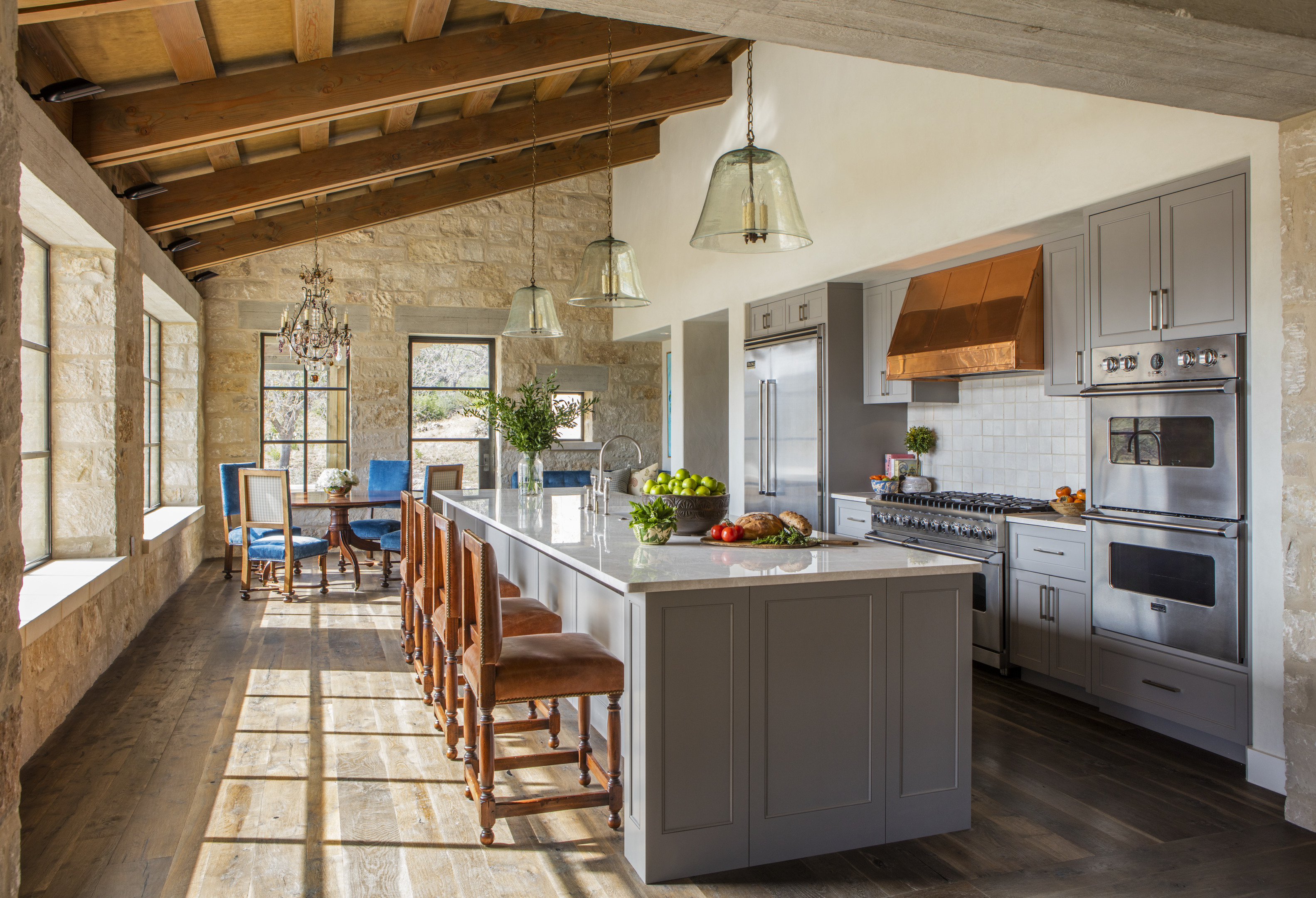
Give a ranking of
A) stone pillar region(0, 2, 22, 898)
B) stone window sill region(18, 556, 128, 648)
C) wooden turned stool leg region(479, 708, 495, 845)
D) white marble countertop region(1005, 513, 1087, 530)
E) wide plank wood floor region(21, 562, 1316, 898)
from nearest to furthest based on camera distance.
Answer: stone pillar region(0, 2, 22, 898), wide plank wood floor region(21, 562, 1316, 898), wooden turned stool leg region(479, 708, 495, 845), stone window sill region(18, 556, 128, 648), white marble countertop region(1005, 513, 1087, 530)

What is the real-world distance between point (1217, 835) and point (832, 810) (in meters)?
1.30

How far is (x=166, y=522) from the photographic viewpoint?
681 centimetres

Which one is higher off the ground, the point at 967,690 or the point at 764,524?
the point at 764,524

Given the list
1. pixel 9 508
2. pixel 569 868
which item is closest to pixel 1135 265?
pixel 569 868

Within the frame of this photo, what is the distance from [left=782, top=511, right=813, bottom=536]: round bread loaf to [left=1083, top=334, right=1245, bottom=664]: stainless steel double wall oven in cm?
158

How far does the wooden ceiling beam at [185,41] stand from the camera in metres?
3.57

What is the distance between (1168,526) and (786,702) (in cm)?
203

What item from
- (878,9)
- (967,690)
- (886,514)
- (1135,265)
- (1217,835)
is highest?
(878,9)

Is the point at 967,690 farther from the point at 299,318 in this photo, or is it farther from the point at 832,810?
the point at 299,318

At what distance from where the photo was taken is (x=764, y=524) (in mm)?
3207

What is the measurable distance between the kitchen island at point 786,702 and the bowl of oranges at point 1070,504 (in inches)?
68.7

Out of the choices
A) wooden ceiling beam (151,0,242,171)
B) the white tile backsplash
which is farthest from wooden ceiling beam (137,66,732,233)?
the white tile backsplash

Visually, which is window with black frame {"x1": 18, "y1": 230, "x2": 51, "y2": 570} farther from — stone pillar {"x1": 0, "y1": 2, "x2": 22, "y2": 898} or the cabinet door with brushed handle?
the cabinet door with brushed handle

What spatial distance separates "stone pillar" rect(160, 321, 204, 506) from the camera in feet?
26.3
